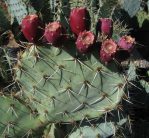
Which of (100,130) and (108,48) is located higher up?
(108,48)

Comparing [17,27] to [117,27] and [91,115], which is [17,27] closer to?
[117,27]

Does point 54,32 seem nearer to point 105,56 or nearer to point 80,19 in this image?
point 80,19

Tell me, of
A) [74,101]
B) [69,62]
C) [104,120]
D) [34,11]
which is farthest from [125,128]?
[34,11]

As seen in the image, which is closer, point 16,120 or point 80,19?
point 80,19

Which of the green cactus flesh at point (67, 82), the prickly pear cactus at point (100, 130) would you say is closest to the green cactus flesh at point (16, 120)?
the green cactus flesh at point (67, 82)

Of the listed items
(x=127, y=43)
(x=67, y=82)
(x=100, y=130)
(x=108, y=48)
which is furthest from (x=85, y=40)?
(x=100, y=130)

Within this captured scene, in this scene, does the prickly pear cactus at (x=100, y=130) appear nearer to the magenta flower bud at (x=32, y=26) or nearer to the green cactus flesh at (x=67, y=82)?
the green cactus flesh at (x=67, y=82)
